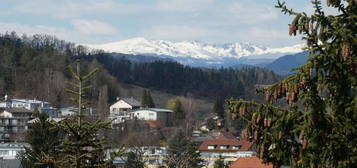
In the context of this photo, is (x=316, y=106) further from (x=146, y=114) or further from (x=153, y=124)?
(x=146, y=114)

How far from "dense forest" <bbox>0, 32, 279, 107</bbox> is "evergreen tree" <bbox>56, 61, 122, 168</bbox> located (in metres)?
79.0

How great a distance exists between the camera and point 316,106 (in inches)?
257

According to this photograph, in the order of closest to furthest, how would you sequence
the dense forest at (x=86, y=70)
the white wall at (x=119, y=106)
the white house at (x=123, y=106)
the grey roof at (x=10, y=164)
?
the grey roof at (x=10, y=164) < the dense forest at (x=86, y=70) < the white house at (x=123, y=106) < the white wall at (x=119, y=106)

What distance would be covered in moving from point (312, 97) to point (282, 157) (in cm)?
81

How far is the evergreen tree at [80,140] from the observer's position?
930 cm

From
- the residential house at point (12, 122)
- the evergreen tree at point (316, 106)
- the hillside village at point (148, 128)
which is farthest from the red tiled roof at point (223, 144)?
the evergreen tree at point (316, 106)

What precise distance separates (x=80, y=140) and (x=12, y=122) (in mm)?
64569

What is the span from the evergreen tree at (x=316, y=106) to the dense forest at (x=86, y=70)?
269ft

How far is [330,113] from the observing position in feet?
22.6

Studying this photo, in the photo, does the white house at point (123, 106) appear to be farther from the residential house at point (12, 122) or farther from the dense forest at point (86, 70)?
the residential house at point (12, 122)

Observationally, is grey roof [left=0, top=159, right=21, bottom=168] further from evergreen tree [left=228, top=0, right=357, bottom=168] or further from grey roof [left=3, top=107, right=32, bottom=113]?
grey roof [left=3, top=107, right=32, bottom=113]

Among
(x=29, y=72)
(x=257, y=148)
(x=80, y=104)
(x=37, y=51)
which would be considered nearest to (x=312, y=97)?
(x=257, y=148)

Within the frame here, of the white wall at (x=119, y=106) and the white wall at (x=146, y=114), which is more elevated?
the white wall at (x=119, y=106)

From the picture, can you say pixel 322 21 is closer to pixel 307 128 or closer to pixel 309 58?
pixel 309 58
